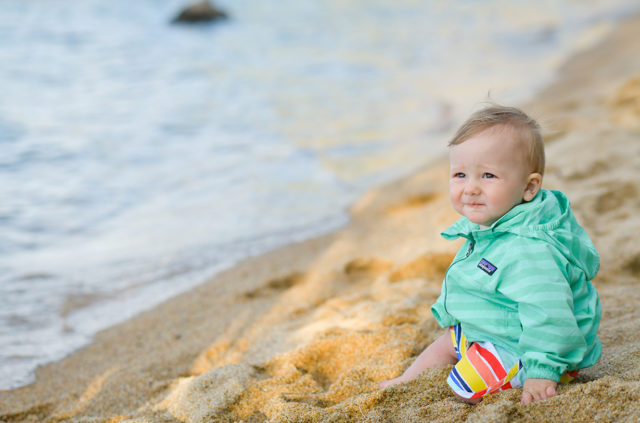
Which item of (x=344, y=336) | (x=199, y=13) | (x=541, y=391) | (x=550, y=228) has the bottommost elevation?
(x=344, y=336)

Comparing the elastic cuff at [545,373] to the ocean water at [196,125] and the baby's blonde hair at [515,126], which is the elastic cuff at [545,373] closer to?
the baby's blonde hair at [515,126]

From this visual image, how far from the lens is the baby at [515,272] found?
1.61m

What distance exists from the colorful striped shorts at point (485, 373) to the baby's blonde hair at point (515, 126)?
0.56 m

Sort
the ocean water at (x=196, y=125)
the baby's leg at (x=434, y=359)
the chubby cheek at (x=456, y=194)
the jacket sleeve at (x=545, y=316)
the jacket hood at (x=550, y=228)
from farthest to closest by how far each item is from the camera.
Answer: the ocean water at (x=196, y=125)
the baby's leg at (x=434, y=359)
the chubby cheek at (x=456, y=194)
the jacket hood at (x=550, y=228)
the jacket sleeve at (x=545, y=316)

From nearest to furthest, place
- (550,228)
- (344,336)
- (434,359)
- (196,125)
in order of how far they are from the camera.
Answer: (550,228)
(434,359)
(344,336)
(196,125)

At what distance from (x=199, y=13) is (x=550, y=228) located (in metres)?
12.1

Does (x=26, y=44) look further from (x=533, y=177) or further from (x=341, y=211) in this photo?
(x=533, y=177)

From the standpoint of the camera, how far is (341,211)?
4.54 meters

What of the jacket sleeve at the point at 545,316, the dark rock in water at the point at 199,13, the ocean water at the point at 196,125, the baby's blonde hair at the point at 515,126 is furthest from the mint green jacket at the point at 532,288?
the dark rock in water at the point at 199,13

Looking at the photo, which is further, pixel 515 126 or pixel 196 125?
pixel 196 125

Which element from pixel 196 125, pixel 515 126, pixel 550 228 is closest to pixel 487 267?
pixel 550 228

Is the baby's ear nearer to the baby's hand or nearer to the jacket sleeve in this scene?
the jacket sleeve

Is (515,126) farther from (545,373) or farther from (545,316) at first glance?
(545,373)

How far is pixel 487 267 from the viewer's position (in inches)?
68.0
